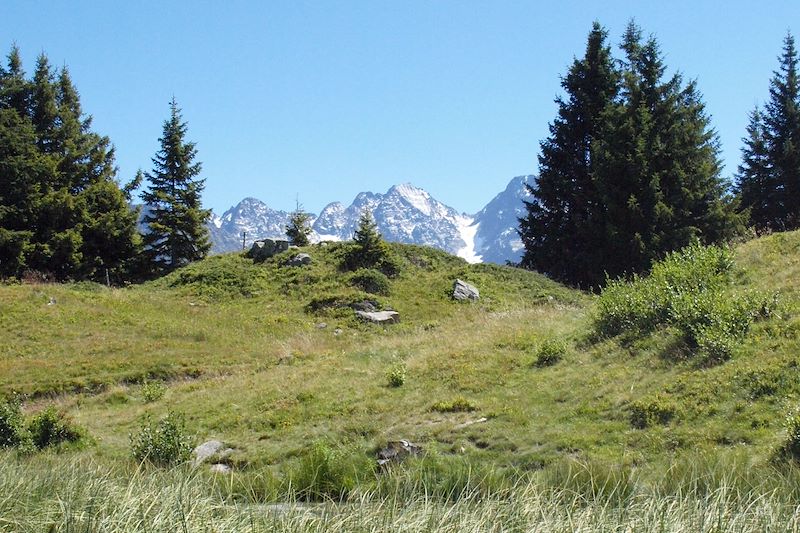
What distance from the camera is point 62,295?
2736cm

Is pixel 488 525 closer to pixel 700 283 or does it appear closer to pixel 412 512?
pixel 412 512

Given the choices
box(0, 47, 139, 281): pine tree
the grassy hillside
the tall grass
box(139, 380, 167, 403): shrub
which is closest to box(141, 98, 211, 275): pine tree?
box(0, 47, 139, 281): pine tree

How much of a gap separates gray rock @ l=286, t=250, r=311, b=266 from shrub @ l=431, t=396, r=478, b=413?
73.7ft

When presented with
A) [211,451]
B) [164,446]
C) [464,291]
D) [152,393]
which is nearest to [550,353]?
[211,451]

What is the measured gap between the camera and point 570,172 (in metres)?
37.1

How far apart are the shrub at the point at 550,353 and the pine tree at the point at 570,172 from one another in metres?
21.6

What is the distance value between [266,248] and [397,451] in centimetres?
2775

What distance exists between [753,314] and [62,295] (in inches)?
989

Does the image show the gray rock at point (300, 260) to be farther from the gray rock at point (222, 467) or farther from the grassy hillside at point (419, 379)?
the gray rock at point (222, 467)

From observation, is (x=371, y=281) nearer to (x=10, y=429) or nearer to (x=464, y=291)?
(x=464, y=291)

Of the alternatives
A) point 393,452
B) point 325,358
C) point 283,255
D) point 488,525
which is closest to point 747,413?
point 393,452

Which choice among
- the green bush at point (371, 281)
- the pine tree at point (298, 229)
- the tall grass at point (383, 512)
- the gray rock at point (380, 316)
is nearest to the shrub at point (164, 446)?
the tall grass at point (383, 512)

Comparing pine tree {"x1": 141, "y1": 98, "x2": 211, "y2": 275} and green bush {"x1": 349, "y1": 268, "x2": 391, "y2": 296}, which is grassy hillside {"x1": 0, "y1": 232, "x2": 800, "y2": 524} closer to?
green bush {"x1": 349, "y1": 268, "x2": 391, "y2": 296}

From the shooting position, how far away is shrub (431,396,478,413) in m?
11.9
